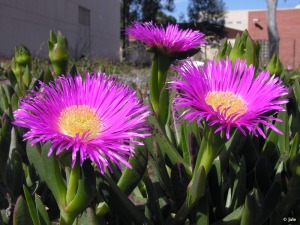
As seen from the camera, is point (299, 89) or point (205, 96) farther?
point (299, 89)

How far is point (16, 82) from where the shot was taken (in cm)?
131

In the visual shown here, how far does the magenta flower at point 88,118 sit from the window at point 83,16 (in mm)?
13976

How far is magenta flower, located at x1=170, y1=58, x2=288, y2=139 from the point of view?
478 millimetres

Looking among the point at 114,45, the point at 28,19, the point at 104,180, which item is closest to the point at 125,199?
the point at 104,180

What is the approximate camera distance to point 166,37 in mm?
825

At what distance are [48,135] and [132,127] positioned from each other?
0.09 meters

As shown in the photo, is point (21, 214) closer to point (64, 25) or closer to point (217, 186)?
point (217, 186)

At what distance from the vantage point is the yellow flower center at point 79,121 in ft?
1.64

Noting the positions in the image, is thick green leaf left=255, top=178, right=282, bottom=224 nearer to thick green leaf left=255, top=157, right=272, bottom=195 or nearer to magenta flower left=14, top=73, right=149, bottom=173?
thick green leaf left=255, top=157, right=272, bottom=195

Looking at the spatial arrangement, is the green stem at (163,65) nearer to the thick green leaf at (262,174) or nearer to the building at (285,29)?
Answer: the thick green leaf at (262,174)

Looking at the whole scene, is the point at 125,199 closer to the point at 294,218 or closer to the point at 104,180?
the point at 104,180

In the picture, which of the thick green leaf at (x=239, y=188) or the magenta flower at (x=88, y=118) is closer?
the magenta flower at (x=88, y=118)

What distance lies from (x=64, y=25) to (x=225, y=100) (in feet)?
42.5

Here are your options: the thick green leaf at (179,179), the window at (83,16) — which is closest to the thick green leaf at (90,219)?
the thick green leaf at (179,179)
